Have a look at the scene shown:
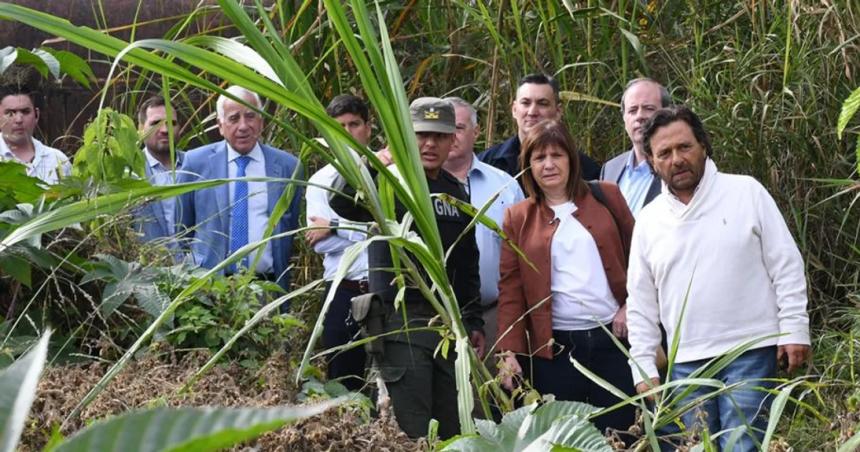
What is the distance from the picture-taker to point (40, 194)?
322 centimetres

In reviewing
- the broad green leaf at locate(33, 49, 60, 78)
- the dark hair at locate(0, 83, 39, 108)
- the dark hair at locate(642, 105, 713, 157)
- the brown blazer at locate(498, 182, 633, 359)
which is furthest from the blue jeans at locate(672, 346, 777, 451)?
the dark hair at locate(0, 83, 39, 108)

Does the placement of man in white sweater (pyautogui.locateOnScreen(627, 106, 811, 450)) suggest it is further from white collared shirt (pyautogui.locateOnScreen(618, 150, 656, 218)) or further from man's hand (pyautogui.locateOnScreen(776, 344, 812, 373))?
white collared shirt (pyautogui.locateOnScreen(618, 150, 656, 218))

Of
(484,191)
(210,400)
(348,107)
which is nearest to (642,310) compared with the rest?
(484,191)

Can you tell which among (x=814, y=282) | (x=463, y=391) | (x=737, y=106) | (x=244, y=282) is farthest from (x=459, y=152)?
(x=463, y=391)

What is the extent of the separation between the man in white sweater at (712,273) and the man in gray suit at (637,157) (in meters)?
0.79

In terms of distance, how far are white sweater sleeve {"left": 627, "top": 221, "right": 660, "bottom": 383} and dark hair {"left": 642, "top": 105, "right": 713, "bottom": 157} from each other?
11.8 inches

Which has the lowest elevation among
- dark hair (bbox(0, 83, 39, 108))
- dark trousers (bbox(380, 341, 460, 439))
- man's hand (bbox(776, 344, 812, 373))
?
dark trousers (bbox(380, 341, 460, 439))

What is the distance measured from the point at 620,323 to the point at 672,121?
0.71 metres

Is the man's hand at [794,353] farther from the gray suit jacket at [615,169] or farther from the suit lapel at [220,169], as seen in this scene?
the suit lapel at [220,169]

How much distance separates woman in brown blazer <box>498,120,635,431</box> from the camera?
4582mm

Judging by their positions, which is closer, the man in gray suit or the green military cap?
the green military cap

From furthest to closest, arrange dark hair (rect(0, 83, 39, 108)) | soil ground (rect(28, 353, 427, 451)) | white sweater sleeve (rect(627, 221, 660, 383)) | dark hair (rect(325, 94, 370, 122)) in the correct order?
dark hair (rect(0, 83, 39, 108)) → dark hair (rect(325, 94, 370, 122)) → white sweater sleeve (rect(627, 221, 660, 383)) → soil ground (rect(28, 353, 427, 451))

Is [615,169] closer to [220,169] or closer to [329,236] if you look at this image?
[329,236]

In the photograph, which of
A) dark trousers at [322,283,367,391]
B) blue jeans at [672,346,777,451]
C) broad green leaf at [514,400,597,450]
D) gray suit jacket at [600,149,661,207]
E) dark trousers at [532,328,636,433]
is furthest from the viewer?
gray suit jacket at [600,149,661,207]
